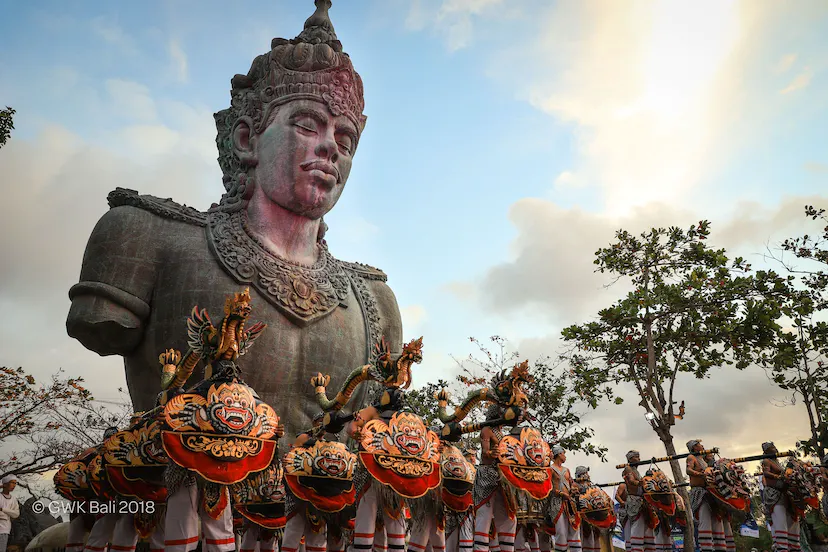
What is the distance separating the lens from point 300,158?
10.1m

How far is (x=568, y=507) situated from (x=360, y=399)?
12.9 feet

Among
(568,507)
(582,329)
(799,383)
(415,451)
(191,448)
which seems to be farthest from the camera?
(582,329)

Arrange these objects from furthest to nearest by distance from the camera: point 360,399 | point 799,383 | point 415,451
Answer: point 799,383
point 360,399
point 415,451

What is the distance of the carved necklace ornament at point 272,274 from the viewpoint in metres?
9.52

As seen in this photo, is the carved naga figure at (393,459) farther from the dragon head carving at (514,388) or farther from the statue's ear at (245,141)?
the statue's ear at (245,141)

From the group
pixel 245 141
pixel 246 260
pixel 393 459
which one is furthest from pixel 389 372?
pixel 245 141

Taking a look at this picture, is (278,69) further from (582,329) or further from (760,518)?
(760,518)

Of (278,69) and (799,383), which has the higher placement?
(278,69)

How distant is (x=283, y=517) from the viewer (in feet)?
23.8

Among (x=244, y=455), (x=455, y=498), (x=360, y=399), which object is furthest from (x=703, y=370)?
(x=244, y=455)

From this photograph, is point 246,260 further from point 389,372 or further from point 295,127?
point 389,372

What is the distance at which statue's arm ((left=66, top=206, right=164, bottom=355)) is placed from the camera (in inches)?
352

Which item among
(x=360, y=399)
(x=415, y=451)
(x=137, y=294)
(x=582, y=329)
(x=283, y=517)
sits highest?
(x=582, y=329)

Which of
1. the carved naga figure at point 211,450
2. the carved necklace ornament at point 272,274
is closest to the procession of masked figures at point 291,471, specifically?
the carved naga figure at point 211,450
